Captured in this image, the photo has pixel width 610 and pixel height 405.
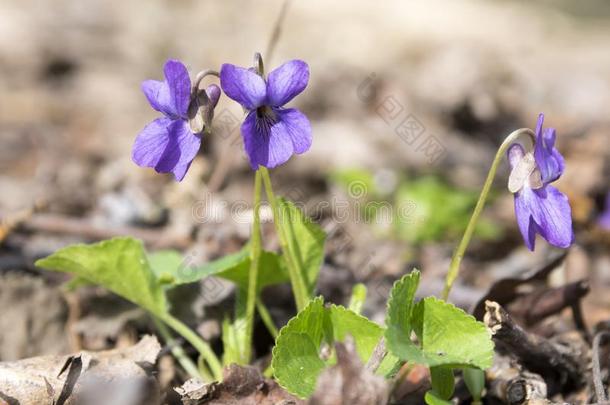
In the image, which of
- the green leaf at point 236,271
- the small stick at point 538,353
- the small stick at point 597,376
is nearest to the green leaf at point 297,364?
the green leaf at point 236,271

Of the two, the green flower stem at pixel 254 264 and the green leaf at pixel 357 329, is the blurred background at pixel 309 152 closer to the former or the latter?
the green flower stem at pixel 254 264

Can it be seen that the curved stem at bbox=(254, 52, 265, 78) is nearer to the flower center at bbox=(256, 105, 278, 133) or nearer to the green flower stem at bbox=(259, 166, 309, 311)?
the flower center at bbox=(256, 105, 278, 133)

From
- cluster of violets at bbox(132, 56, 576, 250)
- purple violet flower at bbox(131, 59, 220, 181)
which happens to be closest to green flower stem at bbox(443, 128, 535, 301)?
cluster of violets at bbox(132, 56, 576, 250)

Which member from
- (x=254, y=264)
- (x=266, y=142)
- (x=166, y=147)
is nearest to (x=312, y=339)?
(x=254, y=264)

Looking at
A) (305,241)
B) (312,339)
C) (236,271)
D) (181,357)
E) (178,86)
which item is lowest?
(181,357)

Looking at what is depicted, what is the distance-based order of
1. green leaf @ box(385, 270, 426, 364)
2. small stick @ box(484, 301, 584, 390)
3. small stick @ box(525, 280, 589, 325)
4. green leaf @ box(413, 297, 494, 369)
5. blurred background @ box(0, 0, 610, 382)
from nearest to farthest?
green leaf @ box(385, 270, 426, 364) → green leaf @ box(413, 297, 494, 369) → small stick @ box(484, 301, 584, 390) → small stick @ box(525, 280, 589, 325) → blurred background @ box(0, 0, 610, 382)

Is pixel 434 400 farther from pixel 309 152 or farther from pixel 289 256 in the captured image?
pixel 309 152
